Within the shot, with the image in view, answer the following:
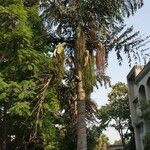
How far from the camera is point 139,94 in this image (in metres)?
47.3

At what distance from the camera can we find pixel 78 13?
631 inches

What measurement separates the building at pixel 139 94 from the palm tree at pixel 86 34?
86.7ft

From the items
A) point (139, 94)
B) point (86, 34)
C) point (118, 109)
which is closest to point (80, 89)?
point (86, 34)

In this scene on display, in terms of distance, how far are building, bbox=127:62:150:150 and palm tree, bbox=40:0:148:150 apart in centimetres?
2642

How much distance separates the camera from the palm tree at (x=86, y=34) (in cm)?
1552

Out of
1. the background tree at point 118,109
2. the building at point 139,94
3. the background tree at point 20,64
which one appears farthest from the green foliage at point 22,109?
the background tree at point 118,109

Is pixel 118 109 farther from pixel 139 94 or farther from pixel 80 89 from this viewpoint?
pixel 80 89

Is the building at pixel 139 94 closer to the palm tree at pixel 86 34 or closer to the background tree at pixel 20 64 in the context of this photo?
the background tree at pixel 20 64

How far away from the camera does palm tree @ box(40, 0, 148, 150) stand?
15.5 meters

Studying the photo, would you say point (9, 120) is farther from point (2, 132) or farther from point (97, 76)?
point (97, 76)

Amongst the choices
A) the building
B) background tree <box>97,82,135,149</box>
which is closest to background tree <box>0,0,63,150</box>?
the building

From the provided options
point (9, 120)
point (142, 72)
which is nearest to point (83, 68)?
point (9, 120)

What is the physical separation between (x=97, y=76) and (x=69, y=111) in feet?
16.5

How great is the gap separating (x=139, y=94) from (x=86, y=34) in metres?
31.7
